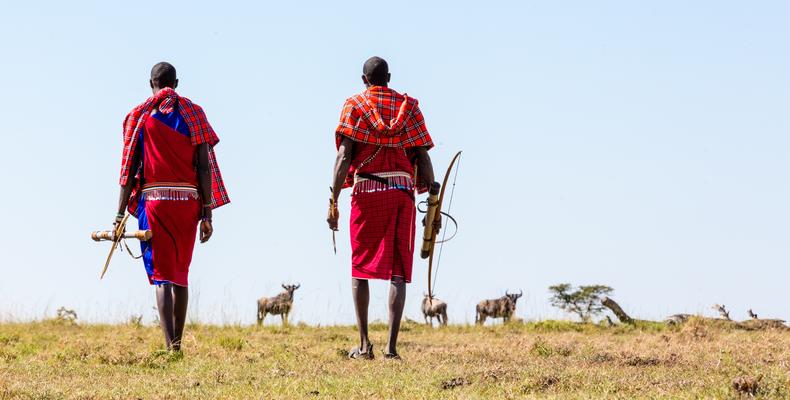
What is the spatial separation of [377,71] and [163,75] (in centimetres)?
181

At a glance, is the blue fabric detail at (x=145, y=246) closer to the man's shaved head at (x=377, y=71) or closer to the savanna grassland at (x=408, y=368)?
the savanna grassland at (x=408, y=368)

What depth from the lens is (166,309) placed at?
950 cm

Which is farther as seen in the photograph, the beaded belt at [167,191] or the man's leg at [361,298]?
the beaded belt at [167,191]

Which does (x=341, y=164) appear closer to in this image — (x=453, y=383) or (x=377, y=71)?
(x=377, y=71)

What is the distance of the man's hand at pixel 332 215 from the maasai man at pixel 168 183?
107 centimetres

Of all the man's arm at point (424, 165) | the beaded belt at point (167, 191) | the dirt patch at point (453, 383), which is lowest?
the dirt patch at point (453, 383)

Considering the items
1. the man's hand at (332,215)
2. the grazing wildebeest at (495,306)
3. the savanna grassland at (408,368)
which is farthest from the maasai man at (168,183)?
the grazing wildebeest at (495,306)

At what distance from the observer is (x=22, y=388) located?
23.1ft

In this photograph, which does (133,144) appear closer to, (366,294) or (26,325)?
(366,294)

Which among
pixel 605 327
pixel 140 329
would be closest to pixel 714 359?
pixel 605 327

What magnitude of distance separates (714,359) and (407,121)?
2.91 meters

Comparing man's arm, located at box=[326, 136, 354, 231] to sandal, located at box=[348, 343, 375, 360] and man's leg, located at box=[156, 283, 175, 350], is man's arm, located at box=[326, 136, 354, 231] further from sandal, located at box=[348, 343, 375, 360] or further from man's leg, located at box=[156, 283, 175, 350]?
man's leg, located at box=[156, 283, 175, 350]

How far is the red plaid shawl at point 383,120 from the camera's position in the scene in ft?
30.1

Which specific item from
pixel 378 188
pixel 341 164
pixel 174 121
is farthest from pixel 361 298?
pixel 174 121
